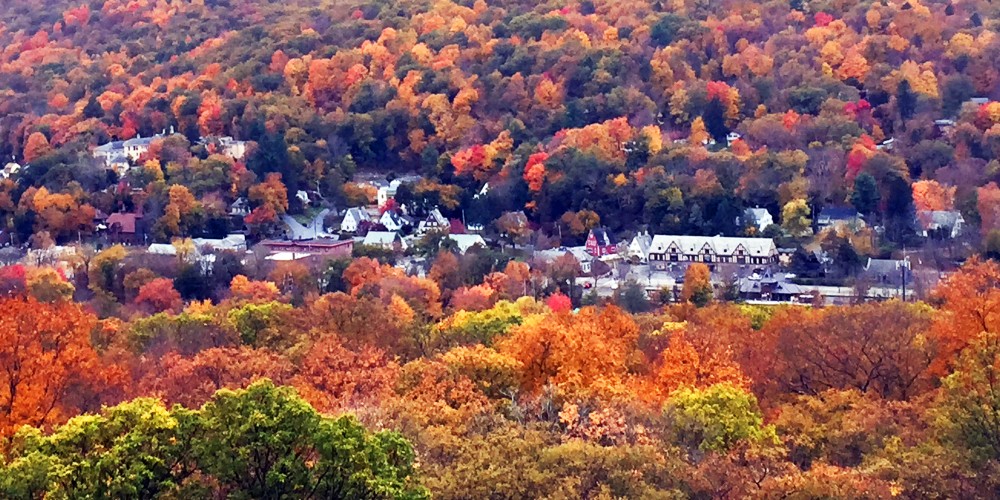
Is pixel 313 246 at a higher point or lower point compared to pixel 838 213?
lower

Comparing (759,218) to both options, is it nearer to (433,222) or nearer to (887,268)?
(887,268)

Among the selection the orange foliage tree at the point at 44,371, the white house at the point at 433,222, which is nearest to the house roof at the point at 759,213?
the white house at the point at 433,222

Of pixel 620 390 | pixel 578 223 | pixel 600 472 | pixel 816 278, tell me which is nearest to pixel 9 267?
pixel 578 223

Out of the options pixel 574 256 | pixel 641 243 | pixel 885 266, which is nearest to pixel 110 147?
pixel 574 256

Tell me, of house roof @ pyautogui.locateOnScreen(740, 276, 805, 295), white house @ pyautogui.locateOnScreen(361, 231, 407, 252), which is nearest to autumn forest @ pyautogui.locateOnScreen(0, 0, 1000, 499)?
white house @ pyautogui.locateOnScreen(361, 231, 407, 252)

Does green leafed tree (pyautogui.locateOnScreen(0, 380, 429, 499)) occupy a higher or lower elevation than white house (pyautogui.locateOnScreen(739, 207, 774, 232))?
higher

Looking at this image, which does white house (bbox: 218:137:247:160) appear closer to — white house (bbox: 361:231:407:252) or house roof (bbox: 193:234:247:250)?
house roof (bbox: 193:234:247:250)
